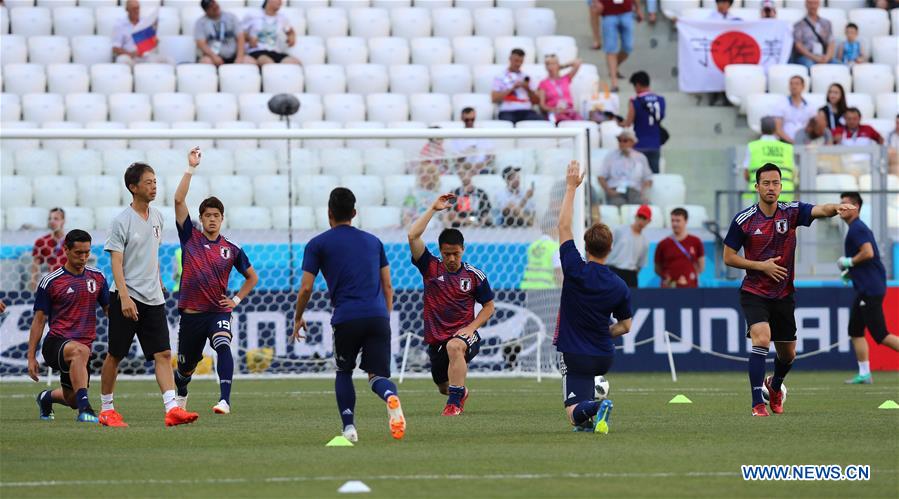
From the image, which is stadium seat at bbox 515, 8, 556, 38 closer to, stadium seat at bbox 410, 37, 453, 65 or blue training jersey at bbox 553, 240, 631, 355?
stadium seat at bbox 410, 37, 453, 65

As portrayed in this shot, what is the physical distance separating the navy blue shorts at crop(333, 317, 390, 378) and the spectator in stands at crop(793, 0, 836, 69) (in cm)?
1702

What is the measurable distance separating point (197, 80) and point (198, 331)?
1107 centimetres

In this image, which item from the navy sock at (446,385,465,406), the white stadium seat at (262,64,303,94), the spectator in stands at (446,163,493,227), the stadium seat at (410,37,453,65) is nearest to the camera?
the navy sock at (446,385,465,406)

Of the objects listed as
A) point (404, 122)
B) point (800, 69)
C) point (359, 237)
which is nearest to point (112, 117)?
point (404, 122)

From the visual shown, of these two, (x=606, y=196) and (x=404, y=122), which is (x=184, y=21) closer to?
(x=404, y=122)

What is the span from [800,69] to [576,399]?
613 inches

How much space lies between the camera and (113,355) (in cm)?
1205

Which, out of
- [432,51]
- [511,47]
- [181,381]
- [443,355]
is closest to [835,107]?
[511,47]

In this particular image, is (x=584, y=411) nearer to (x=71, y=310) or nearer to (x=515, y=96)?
(x=71, y=310)

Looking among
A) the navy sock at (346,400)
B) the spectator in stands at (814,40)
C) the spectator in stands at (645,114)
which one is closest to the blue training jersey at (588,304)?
the navy sock at (346,400)

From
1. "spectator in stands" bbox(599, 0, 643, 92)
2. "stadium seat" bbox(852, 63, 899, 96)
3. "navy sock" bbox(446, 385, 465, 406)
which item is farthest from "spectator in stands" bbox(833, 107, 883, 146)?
"navy sock" bbox(446, 385, 465, 406)

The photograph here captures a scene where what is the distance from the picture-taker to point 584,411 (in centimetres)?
1060

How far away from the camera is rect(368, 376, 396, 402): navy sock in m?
9.93

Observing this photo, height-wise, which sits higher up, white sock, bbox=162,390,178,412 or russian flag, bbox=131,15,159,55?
russian flag, bbox=131,15,159,55
